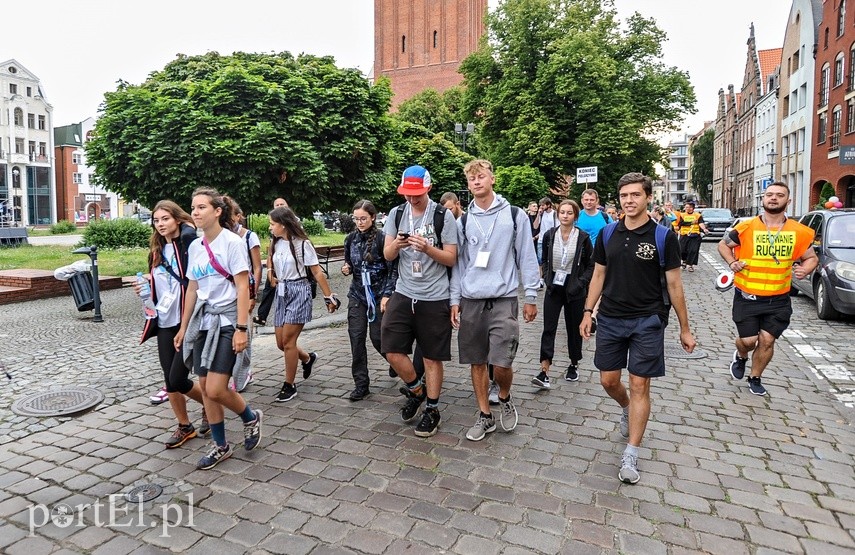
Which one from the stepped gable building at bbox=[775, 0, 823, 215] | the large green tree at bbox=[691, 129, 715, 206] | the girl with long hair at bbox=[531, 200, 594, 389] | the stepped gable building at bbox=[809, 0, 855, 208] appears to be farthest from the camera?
the large green tree at bbox=[691, 129, 715, 206]

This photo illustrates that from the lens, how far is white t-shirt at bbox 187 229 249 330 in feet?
14.0

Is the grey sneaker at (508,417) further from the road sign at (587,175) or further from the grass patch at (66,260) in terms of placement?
the road sign at (587,175)

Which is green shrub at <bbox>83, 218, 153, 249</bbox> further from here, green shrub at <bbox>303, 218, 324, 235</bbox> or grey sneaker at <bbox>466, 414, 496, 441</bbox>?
grey sneaker at <bbox>466, 414, 496, 441</bbox>


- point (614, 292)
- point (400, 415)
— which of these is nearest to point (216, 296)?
point (400, 415)

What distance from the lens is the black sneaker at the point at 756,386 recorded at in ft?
19.3

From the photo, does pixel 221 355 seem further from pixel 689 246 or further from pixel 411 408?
pixel 689 246

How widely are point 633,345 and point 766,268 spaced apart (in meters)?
2.53

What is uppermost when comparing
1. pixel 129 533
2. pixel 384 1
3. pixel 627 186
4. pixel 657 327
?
pixel 384 1

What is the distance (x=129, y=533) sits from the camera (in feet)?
11.2

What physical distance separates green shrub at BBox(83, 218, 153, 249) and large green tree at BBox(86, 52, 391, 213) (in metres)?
10.4

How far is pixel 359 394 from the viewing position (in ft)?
18.8

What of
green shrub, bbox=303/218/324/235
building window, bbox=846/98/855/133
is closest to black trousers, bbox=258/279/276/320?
green shrub, bbox=303/218/324/235

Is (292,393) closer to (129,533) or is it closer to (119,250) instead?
(129,533)

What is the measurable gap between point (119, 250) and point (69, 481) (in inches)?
778
